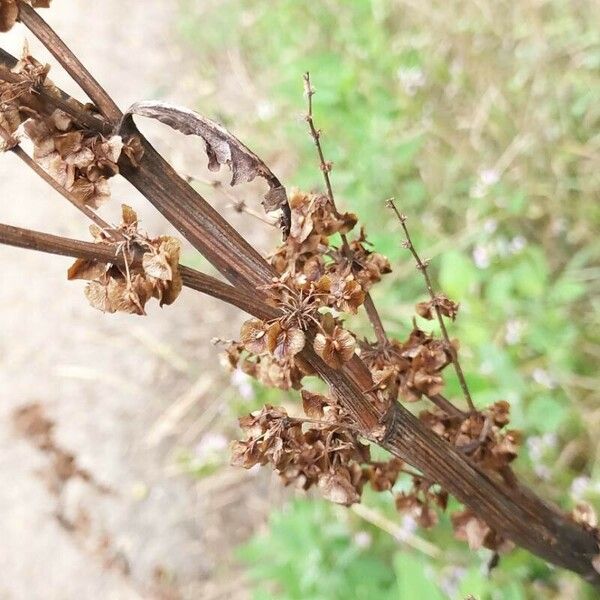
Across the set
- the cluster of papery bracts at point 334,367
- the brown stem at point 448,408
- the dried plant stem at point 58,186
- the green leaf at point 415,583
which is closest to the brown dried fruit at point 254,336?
the cluster of papery bracts at point 334,367

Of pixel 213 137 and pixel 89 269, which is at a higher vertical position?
pixel 213 137

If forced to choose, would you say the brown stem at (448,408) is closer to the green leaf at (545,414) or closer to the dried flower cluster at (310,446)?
the dried flower cluster at (310,446)

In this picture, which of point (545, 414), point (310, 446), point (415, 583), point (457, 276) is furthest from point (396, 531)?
point (310, 446)

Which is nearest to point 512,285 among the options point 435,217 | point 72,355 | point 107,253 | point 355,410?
point 435,217

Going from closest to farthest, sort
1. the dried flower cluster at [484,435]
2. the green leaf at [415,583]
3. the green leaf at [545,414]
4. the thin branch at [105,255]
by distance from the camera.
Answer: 1. the thin branch at [105,255]
2. the dried flower cluster at [484,435]
3. the green leaf at [415,583]
4. the green leaf at [545,414]

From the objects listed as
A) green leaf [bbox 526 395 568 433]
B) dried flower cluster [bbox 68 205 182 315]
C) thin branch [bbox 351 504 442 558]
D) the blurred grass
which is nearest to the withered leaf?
dried flower cluster [bbox 68 205 182 315]

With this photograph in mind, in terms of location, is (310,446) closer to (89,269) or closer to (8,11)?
(89,269)
